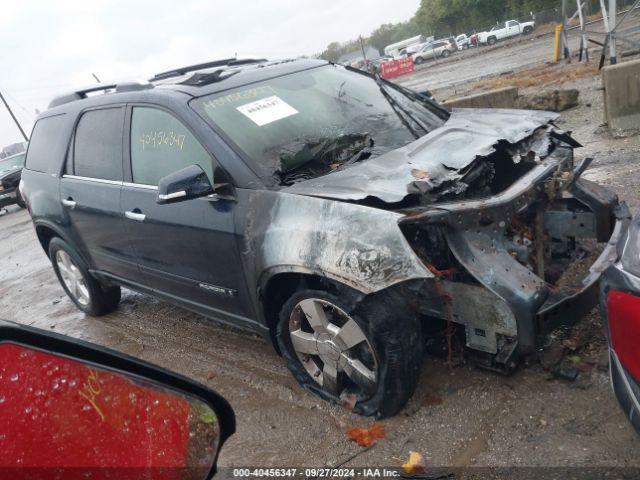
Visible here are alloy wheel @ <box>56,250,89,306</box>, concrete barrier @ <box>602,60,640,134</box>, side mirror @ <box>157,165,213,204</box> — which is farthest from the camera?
concrete barrier @ <box>602,60,640,134</box>

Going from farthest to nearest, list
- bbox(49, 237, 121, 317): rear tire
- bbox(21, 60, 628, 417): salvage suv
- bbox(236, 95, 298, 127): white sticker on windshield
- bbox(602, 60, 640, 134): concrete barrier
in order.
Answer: bbox(602, 60, 640, 134): concrete barrier, bbox(49, 237, 121, 317): rear tire, bbox(236, 95, 298, 127): white sticker on windshield, bbox(21, 60, 628, 417): salvage suv

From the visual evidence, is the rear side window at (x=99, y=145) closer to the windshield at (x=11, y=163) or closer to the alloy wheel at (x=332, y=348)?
the alloy wheel at (x=332, y=348)

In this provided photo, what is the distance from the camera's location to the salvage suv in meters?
2.51

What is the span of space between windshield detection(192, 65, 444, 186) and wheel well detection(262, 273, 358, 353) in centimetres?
54

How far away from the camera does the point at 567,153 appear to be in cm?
324

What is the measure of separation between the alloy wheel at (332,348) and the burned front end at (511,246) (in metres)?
0.39

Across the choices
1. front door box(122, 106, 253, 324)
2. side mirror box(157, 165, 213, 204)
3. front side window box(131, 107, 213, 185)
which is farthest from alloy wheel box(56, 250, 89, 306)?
side mirror box(157, 165, 213, 204)

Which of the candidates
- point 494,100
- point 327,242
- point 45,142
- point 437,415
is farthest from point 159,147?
point 494,100

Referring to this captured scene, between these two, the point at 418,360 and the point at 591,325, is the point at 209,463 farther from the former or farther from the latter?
the point at 591,325

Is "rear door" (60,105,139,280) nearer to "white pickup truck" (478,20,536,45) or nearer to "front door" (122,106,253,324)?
"front door" (122,106,253,324)

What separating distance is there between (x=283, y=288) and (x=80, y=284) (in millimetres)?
3022

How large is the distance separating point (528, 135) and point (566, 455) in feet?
5.98

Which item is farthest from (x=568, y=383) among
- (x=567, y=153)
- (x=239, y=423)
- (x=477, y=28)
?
(x=477, y=28)

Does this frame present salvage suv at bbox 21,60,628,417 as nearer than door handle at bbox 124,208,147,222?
Yes
